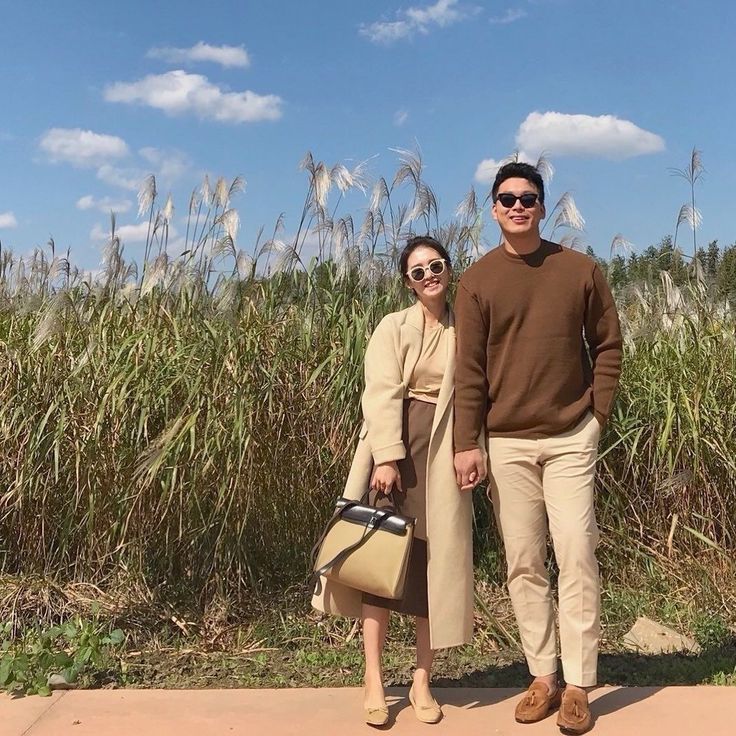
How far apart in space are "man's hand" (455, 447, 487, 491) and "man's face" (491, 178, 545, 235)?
798 millimetres

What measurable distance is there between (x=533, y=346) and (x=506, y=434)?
338mm

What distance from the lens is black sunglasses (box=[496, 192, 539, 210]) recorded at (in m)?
2.83

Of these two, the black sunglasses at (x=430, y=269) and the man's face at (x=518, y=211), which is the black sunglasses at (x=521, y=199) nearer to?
the man's face at (x=518, y=211)

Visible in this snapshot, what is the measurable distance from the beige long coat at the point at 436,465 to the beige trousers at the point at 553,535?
6.6 inches

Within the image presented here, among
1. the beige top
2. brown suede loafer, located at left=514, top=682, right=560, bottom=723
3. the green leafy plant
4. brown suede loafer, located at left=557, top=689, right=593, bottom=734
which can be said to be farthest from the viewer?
the green leafy plant

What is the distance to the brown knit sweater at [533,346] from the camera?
280 cm

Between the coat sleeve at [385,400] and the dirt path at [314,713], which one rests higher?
the coat sleeve at [385,400]

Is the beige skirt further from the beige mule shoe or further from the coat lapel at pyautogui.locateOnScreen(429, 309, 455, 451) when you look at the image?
the beige mule shoe

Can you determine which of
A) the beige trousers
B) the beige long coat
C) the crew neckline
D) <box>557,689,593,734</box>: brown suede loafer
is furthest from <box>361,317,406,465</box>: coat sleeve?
<box>557,689,593,734</box>: brown suede loafer

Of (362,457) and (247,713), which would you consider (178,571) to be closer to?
(247,713)

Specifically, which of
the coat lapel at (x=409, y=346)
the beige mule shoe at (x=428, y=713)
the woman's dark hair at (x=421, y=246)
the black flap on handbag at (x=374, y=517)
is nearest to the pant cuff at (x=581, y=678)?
the beige mule shoe at (x=428, y=713)

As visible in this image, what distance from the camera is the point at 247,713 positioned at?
296 cm

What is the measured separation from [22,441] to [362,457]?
2.12 metres

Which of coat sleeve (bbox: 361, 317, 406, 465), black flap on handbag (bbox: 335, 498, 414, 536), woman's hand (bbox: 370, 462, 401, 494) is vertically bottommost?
black flap on handbag (bbox: 335, 498, 414, 536)
